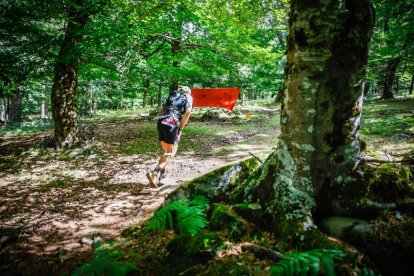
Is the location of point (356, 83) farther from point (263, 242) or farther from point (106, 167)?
point (106, 167)

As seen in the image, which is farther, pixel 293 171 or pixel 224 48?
pixel 224 48

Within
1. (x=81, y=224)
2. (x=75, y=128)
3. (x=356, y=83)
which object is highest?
(x=356, y=83)

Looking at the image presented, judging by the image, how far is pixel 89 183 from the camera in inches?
210

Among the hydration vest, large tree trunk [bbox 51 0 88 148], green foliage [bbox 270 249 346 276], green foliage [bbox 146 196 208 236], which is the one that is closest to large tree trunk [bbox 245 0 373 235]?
green foliage [bbox 270 249 346 276]

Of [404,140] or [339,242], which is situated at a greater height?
[404,140]

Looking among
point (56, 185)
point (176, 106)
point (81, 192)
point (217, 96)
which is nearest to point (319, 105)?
point (176, 106)

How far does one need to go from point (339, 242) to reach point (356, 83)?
1351mm

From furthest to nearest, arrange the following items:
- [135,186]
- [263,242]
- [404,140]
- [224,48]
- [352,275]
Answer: [224,48] < [404,140] < [135,186] < [263,242] < [352,275]

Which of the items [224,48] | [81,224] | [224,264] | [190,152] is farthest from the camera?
[224,48]

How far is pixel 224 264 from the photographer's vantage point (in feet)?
6.25

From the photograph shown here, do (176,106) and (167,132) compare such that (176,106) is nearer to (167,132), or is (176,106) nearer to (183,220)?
(167,132)

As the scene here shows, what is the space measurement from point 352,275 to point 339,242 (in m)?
0.32

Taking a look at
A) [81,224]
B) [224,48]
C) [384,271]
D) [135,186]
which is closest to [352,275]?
[384,271]

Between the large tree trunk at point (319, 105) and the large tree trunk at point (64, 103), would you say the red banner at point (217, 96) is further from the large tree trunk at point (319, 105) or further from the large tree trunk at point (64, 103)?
the large tree trunk at point (319, 105)
